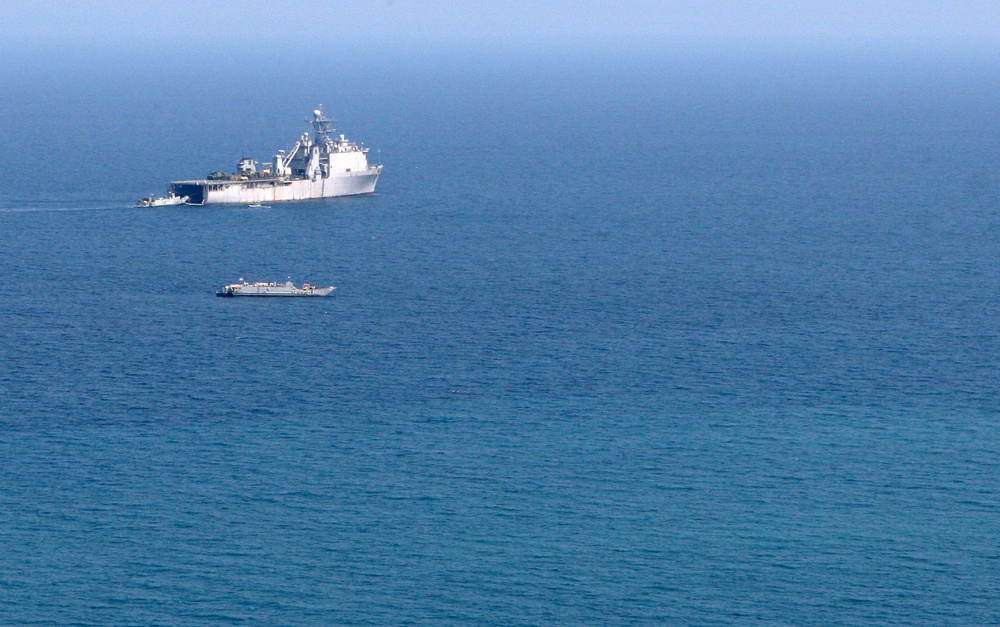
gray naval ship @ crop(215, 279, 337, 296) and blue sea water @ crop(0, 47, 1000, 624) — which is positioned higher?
gray naval ship @ crop(215, 279, 337, 296)

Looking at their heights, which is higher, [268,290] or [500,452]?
[268,290]

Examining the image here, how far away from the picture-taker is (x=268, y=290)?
179m

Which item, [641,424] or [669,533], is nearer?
[669,533]

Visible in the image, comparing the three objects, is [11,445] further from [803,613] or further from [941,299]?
[941,299]

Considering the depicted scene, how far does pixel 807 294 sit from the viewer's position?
595 ft

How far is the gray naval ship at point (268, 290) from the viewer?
178 meters

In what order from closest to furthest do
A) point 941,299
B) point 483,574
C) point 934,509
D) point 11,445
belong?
point 483,574 < point 934,509 < point 11,445 < point 941,299

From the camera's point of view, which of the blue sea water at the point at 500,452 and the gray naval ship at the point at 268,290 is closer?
the blue sea water at the point at 500,452

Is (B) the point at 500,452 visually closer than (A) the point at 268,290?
Yes

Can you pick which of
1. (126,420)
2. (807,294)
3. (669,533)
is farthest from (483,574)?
(807,294)

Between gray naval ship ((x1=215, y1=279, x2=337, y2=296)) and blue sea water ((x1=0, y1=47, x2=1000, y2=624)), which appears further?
gray naval ship ((x1=215, y1=279, x2=337, y2=296))

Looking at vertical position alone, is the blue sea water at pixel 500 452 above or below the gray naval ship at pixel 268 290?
below

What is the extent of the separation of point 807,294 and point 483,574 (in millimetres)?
86054

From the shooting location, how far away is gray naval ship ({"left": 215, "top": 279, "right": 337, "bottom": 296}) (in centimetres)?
17750
